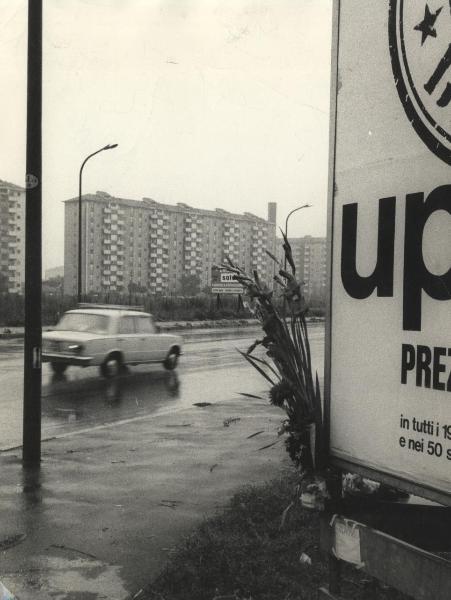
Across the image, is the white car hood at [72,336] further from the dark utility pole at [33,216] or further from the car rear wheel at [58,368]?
the dark utility pole at [33,216]

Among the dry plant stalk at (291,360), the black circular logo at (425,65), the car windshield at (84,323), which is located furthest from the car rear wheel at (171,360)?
the black circular logo at (425,65)

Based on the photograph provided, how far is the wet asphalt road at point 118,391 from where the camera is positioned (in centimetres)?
997

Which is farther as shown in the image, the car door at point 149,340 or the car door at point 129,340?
the car door at point 149,340

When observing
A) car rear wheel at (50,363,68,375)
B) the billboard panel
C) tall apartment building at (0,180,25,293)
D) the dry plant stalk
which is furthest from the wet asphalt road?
tall apartment building at (0,180,25,293)

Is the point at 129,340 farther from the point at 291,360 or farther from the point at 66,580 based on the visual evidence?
the point at 291,360

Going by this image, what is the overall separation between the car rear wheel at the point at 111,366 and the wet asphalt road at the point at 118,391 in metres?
0.24

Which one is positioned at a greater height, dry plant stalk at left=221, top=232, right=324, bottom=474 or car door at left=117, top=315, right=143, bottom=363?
dry plant stalk at left=221, top=232, right=324, bottom=474

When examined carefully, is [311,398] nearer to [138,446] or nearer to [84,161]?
[138,446]

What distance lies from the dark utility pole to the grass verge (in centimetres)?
273

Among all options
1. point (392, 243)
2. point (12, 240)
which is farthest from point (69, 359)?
point (12, 240)

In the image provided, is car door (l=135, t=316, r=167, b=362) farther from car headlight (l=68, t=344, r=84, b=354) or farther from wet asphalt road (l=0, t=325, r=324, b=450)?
car headlight (l=68, t=344, r=84, b=354)

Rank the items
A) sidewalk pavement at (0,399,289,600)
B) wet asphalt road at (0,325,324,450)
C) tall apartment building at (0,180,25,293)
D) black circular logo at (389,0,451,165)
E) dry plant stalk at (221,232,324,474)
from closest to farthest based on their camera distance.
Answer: black circular logo at (389,0,451,165) < dry plant stalk at (221,232,324,474) < sidewalk pavement at (0,399,289,600) < wet asphalt road at (0,325,324,450) < tall apartment building at (0,180,25,293)

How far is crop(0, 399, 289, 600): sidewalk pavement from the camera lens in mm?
4227

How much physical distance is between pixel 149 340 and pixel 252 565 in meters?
12.2
